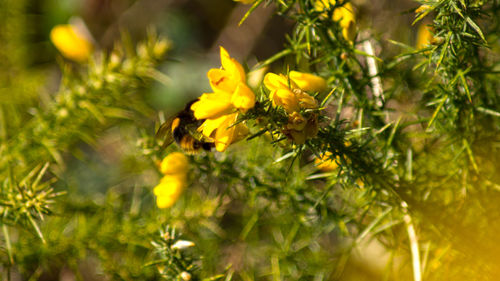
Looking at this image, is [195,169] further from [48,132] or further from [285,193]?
[48,132]

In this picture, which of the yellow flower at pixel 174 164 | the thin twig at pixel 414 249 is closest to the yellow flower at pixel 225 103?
the yellow flower at pixel 174 164

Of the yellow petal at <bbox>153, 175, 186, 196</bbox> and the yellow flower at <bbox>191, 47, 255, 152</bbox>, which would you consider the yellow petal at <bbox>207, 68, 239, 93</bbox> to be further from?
the yellow petal at <bbox>153, 175, 186, 196</bbox>

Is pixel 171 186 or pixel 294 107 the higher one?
pixel 294 107

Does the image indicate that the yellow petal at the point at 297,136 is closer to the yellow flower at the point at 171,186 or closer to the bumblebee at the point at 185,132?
the bumblebee at the point at 185,132

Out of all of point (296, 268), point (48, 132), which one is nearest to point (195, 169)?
point (296, 268)

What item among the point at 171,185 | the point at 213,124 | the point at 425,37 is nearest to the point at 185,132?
the point at 213,124

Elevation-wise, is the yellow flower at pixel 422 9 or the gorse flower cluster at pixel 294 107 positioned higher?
the yellow flower at pixel 422 9

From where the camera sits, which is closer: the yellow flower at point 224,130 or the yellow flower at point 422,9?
the yellow flower at point 224,130

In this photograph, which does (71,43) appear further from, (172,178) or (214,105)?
(214,105)

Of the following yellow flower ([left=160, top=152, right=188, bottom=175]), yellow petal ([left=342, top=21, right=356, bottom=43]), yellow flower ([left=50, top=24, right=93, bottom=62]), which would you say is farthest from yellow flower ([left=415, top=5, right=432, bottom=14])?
yellow flower ([left=50, top=24, right=93, bottom=62])
